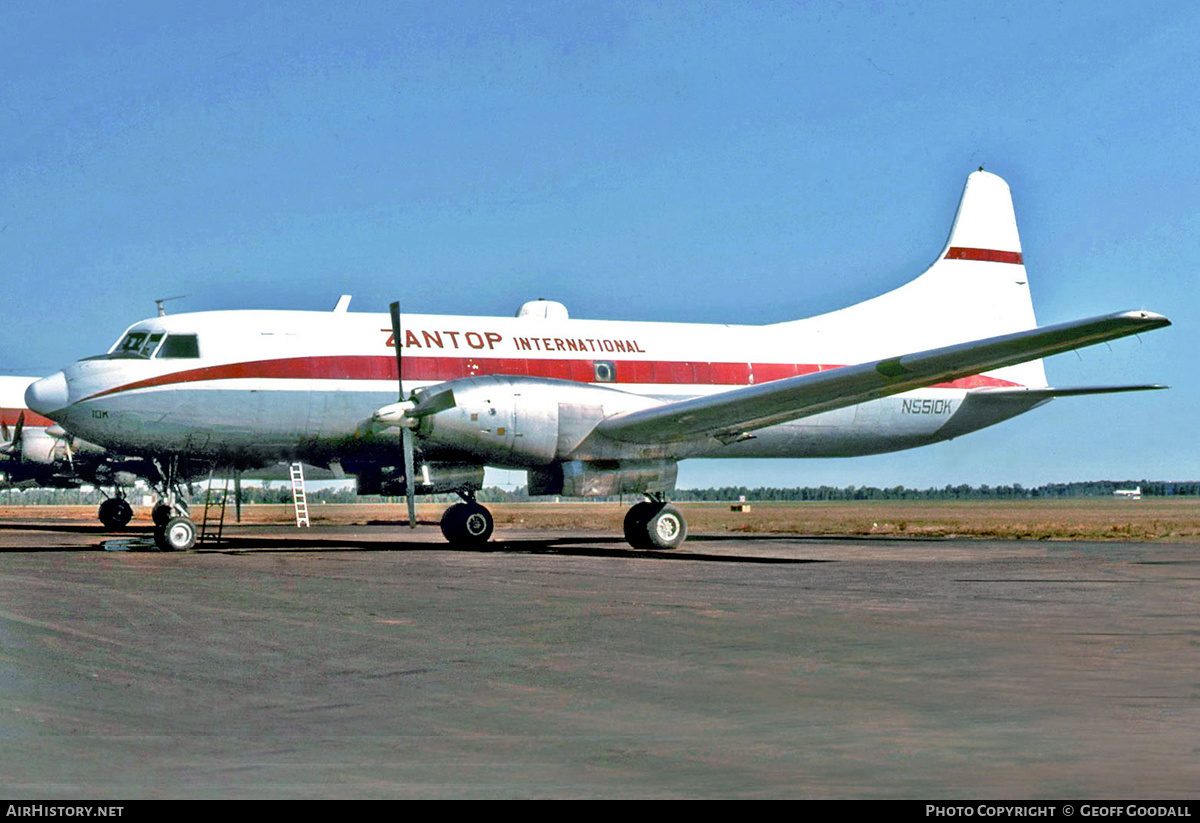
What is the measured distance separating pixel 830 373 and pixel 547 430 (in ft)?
18.4

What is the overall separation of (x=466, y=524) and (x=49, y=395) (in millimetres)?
9121

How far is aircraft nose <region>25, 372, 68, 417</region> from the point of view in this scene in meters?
24.7

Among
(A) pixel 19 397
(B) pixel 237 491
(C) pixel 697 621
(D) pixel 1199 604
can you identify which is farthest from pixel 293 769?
(A) pixel 19 397

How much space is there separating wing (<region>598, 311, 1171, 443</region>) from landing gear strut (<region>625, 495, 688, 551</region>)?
149 cm

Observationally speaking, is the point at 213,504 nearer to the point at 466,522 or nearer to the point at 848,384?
the point at 466,522

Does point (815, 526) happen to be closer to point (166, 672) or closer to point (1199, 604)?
point (1199, 604)

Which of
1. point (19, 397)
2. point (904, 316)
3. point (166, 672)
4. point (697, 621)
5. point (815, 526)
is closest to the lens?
point (166, 672)

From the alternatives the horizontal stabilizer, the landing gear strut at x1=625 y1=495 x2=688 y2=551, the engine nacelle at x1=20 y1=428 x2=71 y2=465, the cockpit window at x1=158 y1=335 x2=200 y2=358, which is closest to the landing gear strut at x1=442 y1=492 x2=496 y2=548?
the landing gear strut at x1=625 y1=495 x2=688 y2=551

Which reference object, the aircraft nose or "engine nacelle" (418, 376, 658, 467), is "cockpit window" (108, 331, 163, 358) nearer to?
the aircraft nose

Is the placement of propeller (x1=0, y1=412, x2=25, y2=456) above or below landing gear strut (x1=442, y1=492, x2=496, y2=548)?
above

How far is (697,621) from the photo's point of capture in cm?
1204

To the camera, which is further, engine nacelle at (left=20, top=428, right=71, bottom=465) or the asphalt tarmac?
engine nacelle at (left=20, top=428, right=71, bottom=465)

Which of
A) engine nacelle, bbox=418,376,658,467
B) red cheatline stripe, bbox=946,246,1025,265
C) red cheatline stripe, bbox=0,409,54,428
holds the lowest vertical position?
engine nacelle, bbox=418,376,658,467

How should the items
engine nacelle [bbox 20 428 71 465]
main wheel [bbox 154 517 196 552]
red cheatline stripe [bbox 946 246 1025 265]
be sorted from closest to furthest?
1. main wheel [bbox 154 517 196 552]
2. red cheatline stripe [bbox 946 246 1025 265]
3. engine nacelle [bbox 20 428 71 465]
